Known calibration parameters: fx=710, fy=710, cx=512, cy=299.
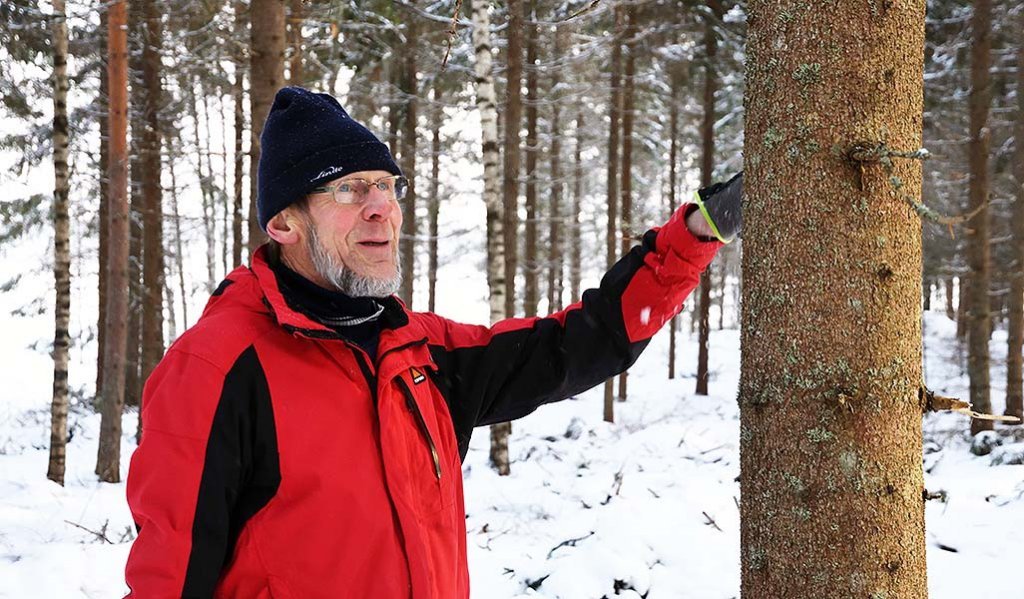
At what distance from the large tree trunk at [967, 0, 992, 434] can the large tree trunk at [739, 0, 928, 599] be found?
9389 mm

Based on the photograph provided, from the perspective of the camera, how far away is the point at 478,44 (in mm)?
9344

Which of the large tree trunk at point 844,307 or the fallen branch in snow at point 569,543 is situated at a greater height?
the large tree trunk at point 844,307

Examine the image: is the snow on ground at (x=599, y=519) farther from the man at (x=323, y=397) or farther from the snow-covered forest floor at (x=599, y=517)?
the man at (x=323, y=397)

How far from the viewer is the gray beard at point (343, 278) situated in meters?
2.05

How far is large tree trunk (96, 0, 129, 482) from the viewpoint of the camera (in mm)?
9602

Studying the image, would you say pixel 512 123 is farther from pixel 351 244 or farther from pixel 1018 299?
pixel 351 244

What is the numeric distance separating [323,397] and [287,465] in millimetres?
184

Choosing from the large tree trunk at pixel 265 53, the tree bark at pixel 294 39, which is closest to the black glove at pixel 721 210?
the large tree trunk at pixel 265 53

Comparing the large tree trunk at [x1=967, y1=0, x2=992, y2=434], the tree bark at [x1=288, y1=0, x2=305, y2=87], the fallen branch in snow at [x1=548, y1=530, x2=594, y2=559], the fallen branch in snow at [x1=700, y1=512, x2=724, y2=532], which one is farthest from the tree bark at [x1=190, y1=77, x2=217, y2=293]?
the large tree trunk at [x1=967, y1=0, x2=992, y2=434]

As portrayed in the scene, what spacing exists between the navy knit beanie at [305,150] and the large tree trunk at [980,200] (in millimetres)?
10004

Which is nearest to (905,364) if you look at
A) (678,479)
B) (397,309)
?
(397,309)

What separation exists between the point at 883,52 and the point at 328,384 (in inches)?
63.1

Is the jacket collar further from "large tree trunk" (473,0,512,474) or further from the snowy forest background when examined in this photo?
"large tree trunk" (473,0,512,474)

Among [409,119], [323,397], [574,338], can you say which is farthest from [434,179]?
[323,397]
